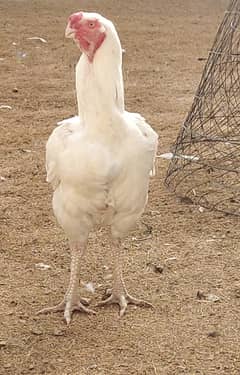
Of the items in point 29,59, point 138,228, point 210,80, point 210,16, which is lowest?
point 210,16

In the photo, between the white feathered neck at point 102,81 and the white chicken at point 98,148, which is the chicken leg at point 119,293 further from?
the white feathered neck at point 102,81

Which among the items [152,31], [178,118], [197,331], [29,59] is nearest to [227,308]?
[197,331]

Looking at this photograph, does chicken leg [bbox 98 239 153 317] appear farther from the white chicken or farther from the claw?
the white chicken

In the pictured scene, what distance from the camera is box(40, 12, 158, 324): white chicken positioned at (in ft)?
9.66

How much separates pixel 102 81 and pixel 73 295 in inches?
34.4

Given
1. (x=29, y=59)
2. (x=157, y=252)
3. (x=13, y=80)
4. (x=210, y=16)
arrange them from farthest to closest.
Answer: (x=210, y=16) < (x=29, y=59) < (x=13, y=80) < (x=157, y=252)

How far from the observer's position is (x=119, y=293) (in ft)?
11.0

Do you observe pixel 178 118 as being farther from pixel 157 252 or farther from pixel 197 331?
pixel 197 331

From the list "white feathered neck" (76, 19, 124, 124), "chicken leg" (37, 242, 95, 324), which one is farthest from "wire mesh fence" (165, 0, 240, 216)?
"white feathered neck" (76, 19, 124, 124)

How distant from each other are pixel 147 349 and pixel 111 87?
0.97 metres

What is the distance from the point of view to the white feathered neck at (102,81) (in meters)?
2.96

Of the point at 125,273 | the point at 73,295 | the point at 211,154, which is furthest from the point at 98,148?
the point at 211,154

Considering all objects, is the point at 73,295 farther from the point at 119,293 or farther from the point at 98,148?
the point at 98,148

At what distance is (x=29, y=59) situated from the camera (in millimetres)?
8188
